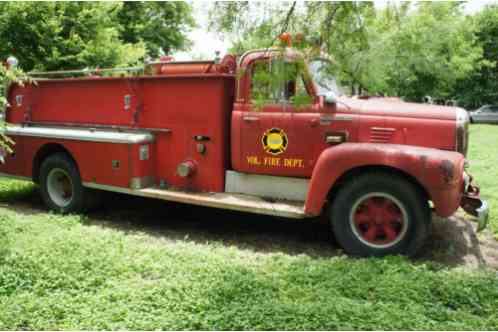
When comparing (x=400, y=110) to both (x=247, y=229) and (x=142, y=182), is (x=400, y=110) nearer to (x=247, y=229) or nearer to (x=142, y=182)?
(x=247, y=229)

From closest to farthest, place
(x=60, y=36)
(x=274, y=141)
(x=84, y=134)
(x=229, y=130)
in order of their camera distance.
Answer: (x=274, y=141), (x=229, y=130), (x=84, y=134), (x=60, y=36)

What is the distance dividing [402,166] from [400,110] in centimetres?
77

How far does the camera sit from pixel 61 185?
6.93 m

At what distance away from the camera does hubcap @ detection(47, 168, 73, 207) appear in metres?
6.78

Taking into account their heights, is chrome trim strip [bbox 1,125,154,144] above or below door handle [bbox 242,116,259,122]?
below

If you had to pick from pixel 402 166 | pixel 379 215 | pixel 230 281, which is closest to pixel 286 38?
pixel 402 166

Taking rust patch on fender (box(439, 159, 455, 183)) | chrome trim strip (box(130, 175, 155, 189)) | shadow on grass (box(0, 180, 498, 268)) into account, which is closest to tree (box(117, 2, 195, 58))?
shadow on grass (box(0, 180, 498, 268))

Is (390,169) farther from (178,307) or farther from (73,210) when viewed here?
(73,210)

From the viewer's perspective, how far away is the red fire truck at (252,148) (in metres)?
4.71

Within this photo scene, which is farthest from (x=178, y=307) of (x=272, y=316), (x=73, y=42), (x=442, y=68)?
(x=442, y=68)

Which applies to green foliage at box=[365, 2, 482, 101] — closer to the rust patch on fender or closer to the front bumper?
the front bumper

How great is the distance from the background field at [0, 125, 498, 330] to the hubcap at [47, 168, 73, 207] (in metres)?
0.84

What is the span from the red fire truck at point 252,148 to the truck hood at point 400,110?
1 centimetres

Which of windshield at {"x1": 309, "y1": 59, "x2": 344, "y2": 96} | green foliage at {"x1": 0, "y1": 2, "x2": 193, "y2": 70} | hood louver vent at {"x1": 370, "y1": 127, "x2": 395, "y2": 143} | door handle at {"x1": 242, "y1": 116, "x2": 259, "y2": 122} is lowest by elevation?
hood louver vent at {"x1": 370, "y1": 127, "x2": 395, "y2": 143}
